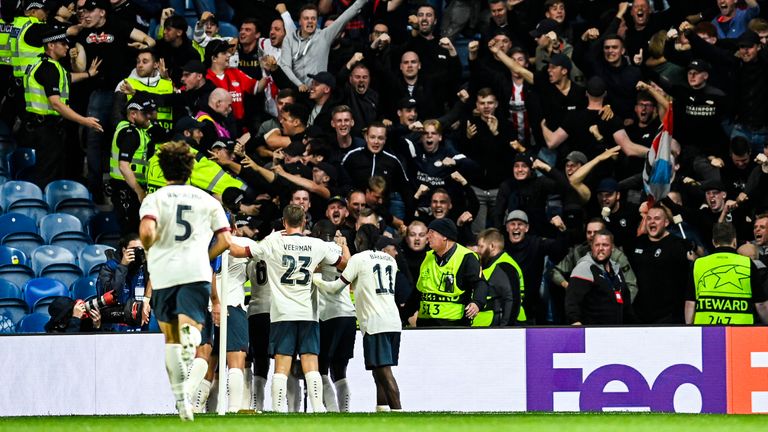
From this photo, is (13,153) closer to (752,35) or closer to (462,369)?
(462,369)

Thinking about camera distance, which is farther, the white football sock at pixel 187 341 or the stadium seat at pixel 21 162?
the stadium seat at pixel 21 162

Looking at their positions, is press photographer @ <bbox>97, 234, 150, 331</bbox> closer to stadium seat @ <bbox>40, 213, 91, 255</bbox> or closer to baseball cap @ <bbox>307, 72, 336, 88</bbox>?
stadium seat @ <bbox>40, 213, 91, 255</bbox>

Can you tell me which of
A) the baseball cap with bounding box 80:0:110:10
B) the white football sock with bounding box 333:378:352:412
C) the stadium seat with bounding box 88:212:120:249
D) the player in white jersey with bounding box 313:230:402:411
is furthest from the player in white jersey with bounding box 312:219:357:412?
the baseball cap with bounding box 80:0:110:10

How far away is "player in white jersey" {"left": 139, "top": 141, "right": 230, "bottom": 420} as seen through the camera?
10.2 meters

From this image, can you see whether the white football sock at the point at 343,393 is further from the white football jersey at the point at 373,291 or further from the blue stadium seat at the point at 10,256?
the blue stadium seat at the point at 10,256

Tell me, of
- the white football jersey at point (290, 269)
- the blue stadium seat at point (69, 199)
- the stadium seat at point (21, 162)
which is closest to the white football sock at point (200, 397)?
the white football jersey at point (290, 269)

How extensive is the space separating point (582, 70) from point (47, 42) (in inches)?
261

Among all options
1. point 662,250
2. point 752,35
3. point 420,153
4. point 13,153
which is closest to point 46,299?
point 13,153

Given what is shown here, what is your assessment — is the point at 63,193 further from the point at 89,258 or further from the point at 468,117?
the point at 468,117

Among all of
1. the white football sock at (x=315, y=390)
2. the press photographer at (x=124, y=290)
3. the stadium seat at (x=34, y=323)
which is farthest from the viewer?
the stadium seat at (x=34, y=323)

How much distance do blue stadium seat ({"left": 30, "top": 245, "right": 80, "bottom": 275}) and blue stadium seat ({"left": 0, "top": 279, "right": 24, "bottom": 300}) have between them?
2.08 feet

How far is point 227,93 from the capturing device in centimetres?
1794

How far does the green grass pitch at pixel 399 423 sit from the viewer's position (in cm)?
1010

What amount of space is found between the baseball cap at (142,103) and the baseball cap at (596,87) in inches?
205
